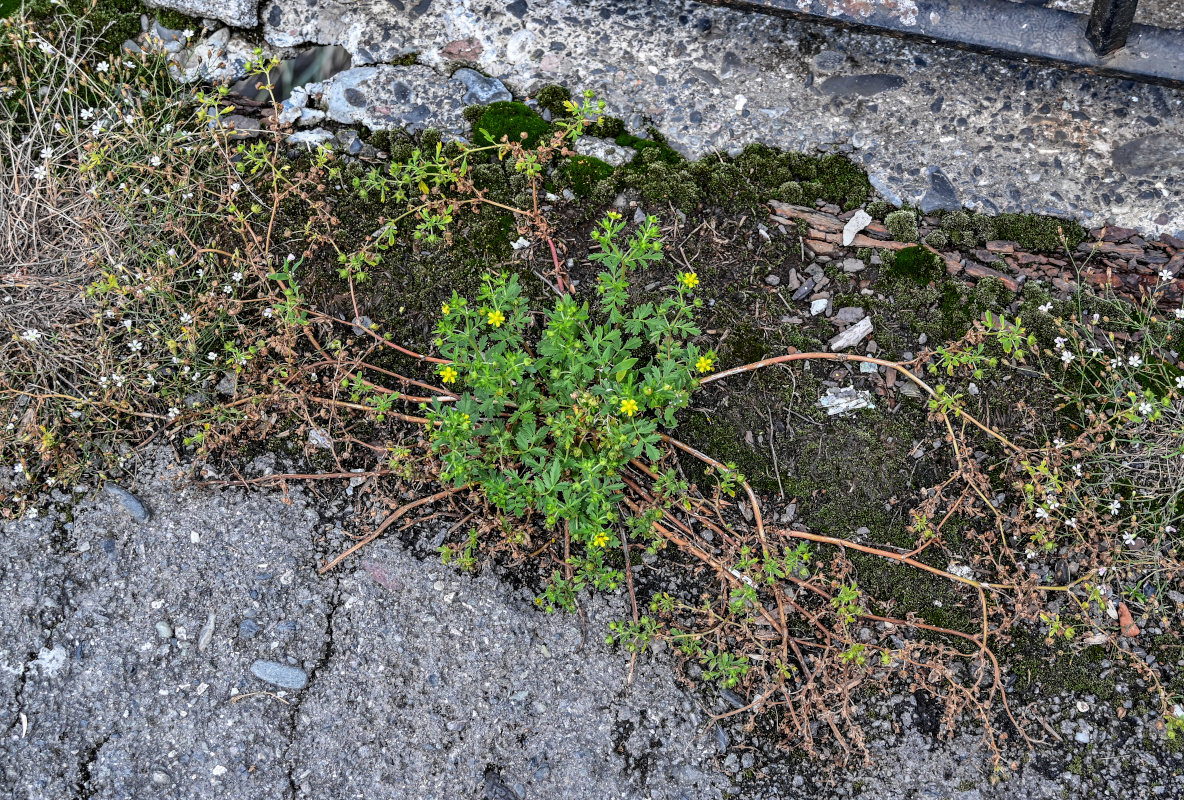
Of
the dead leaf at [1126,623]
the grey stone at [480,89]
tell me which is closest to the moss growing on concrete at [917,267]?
the dead leaf at [1126,623]

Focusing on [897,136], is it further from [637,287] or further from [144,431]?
[144,431]

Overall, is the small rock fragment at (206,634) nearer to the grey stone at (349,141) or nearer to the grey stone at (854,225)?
the grey stone at (349,141)

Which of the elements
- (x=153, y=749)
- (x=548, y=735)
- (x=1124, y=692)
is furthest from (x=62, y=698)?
(x=1124, y=692)

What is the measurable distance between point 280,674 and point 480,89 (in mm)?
2412

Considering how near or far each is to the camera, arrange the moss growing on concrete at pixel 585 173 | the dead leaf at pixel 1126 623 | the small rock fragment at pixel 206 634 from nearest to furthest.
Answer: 1. the small rock fragment at pixel 206 634
2. the dead leaf at pixel 1126 623
3. the moss growing on concrete at pixel 585 173

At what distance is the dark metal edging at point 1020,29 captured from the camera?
10.4 feet

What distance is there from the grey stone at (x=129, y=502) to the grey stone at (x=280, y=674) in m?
0.70

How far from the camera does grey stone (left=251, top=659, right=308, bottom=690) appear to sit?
263 cm

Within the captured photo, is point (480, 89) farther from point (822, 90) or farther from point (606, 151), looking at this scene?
point (822, 90)

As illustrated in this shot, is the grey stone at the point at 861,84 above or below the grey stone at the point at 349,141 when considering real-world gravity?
above

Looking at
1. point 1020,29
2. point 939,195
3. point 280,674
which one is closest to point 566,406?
point 280,674

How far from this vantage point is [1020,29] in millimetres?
3172

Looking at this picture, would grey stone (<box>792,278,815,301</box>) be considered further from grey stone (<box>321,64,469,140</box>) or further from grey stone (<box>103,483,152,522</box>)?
grey stone (<box>103,483,152,522</box>)

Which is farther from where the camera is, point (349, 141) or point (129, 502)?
point (349, 141)
